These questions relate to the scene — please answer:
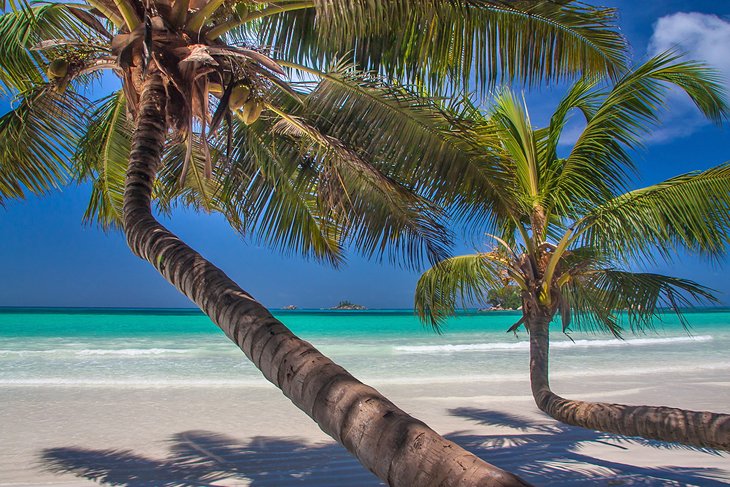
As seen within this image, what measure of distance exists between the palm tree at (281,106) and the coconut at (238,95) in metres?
0.02

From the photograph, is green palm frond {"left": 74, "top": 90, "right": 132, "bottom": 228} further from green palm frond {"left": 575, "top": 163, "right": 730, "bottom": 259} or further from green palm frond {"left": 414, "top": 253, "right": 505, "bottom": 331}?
green palm frond {"left": 575, "top": 163, "right": 730, "bottom": 259}

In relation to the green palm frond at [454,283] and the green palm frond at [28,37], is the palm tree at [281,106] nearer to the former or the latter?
the green palm frond at [28,37]

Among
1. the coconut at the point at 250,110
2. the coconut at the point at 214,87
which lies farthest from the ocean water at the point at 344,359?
the coconut at the point at 250,110

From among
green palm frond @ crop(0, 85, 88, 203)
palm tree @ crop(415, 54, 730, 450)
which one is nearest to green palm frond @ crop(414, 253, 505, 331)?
palm tree @ crop(415, 54, 730, 450)

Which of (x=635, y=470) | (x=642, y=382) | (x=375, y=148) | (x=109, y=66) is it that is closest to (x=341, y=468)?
(x=635, y=470)

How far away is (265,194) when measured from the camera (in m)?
5.95

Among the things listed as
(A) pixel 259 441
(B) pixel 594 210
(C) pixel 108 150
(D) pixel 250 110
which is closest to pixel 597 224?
(B) pixel 594 210

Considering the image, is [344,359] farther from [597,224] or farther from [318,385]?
[318,385]

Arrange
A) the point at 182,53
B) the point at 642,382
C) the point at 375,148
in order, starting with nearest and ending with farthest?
the point at 182,53 < the point at 375,148 < the point at 642,382

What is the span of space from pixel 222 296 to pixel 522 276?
15.3 ft

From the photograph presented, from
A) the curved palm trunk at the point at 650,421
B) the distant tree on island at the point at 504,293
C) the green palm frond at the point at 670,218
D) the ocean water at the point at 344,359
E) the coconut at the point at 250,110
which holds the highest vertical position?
the coconut at the point at 250,110

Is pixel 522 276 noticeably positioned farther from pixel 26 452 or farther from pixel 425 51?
pixel 26 452

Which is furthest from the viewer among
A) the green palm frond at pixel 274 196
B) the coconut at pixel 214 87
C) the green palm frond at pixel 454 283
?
the green palm frond at pixel 454 283

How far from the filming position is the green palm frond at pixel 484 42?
382 cm
